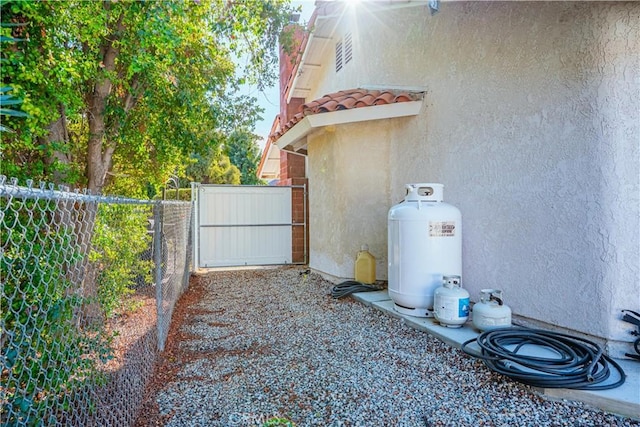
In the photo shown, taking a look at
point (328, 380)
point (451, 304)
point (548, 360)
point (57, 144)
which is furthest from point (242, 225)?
point (548, 360)

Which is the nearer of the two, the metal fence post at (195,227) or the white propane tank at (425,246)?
the white propane tank at (425,246)

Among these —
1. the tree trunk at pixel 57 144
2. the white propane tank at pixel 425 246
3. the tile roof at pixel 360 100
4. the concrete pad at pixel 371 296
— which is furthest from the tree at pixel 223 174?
the white propane tank at pixel 425 246

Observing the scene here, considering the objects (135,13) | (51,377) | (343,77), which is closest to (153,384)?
(51,377)

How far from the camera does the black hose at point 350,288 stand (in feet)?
20.7

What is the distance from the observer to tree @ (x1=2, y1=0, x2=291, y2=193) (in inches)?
122

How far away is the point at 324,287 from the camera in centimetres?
716

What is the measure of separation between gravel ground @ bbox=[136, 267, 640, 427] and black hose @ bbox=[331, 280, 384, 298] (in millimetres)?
732

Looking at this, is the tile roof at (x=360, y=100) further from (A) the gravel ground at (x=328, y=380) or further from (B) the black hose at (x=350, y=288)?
(A) the gravel ground at (x=328, y=380)

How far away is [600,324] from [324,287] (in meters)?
4.37

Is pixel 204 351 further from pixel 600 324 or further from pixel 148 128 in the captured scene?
pixel 600 324

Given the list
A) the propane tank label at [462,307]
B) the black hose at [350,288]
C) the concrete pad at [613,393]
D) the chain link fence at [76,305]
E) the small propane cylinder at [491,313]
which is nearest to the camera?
the chain link fence at [76,305]

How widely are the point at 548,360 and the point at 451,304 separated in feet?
3.79

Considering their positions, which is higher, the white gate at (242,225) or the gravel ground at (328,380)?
the white gate at (242,225)

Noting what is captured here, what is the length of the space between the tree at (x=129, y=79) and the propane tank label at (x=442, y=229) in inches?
124
